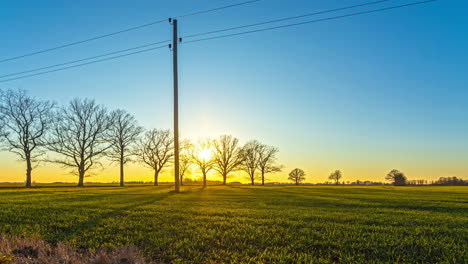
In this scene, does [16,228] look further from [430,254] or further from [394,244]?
[430,254]

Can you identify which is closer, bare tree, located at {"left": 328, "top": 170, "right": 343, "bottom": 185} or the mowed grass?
the mowed grass

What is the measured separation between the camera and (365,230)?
804 cm

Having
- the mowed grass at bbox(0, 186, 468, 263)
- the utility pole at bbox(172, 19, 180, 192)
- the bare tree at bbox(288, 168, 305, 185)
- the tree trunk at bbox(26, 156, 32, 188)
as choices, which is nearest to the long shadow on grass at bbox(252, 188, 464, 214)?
the mowed grass at bbox(0, 186, 468, 263)

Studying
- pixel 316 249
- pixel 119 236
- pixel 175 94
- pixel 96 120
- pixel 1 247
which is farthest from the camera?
pixel 96 120

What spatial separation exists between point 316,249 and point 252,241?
1557 millimetres

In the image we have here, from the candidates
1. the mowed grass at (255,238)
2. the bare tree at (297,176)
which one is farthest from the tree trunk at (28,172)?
the bare tree at (297,176)

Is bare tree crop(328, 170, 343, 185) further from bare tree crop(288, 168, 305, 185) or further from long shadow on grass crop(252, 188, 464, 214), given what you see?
long shadow on grass crop(252, 188, 464, 214)

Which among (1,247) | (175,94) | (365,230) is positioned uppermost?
(175,94)

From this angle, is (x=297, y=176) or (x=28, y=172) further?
(x=297, y=176)

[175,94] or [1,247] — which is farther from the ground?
[175,94]

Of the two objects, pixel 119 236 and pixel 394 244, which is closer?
pixel 394 244

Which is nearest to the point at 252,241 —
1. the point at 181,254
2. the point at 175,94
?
the point at 181,254

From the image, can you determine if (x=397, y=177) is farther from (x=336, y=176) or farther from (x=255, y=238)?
(x=255, y=238)

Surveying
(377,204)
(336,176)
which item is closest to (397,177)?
(336,176)
